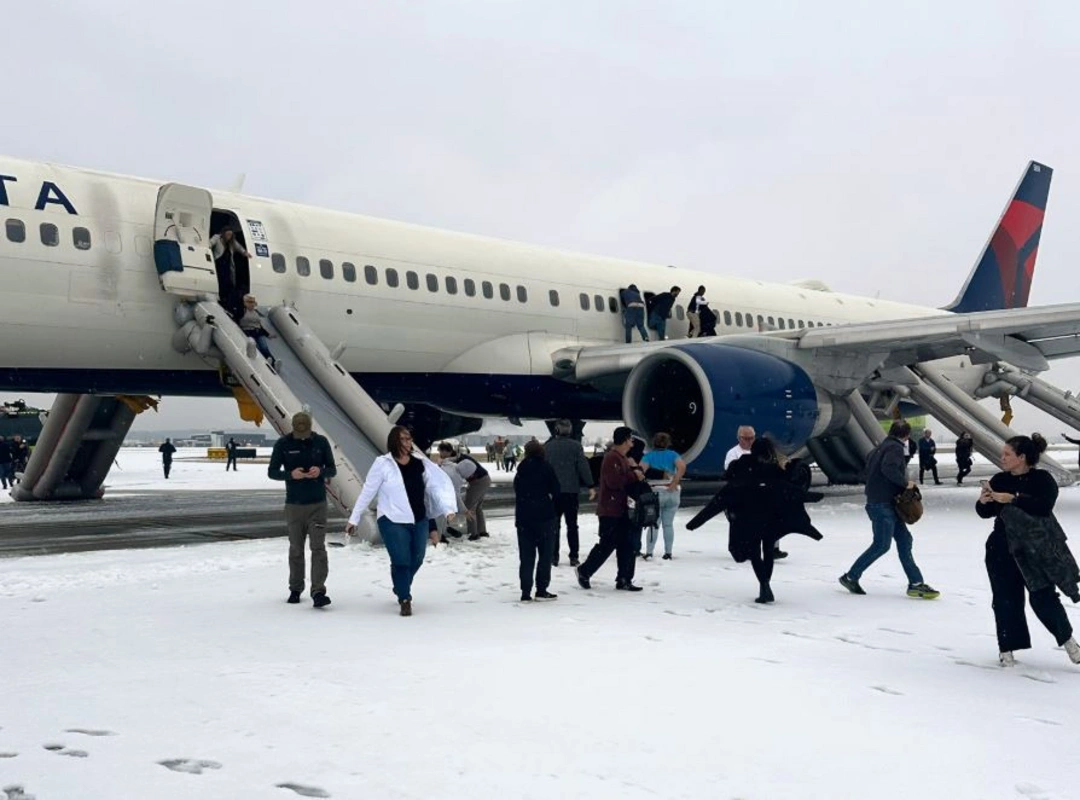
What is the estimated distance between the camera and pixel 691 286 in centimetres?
1783

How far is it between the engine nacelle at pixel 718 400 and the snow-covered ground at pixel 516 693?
15.3 feet

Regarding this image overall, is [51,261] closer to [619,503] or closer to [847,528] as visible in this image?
[619,503]

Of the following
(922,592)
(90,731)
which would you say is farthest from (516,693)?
(922,592)

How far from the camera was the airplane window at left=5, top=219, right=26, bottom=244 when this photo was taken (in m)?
9.85

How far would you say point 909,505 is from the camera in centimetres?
680

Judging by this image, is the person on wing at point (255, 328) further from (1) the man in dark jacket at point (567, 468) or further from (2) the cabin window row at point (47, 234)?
(1) the man in dark jacket at point (567, 468)

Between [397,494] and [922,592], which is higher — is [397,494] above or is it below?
above

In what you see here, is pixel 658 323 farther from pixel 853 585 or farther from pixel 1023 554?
pixel 1023 554

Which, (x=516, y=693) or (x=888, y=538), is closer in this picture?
(x=516, y=693)

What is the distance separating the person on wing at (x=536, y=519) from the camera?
6.71 metres

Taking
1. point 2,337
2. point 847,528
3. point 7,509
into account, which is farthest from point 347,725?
point 7,509

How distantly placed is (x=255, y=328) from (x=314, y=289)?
1246 millimetres

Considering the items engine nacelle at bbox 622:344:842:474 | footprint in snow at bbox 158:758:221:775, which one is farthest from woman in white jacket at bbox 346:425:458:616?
engine nacelle at bbox 622:344:842:474

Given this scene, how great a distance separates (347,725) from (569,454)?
446 centimetres
